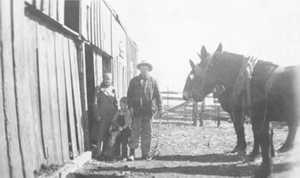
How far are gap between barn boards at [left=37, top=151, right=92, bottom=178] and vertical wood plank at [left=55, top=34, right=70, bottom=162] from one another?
0.56ft

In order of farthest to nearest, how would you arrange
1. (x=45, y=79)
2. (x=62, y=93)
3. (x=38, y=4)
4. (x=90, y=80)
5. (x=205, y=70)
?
(x=90, y=80)
(x=205, y=70)
(x=62, y=93)
(x=45, y=79)
(x=38, y=4)

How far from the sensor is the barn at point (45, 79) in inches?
149

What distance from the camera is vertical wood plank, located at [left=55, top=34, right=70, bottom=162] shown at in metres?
5.98

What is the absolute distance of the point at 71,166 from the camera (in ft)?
19.4

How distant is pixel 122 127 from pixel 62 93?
6.31ft

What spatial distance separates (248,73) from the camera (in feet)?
18.9

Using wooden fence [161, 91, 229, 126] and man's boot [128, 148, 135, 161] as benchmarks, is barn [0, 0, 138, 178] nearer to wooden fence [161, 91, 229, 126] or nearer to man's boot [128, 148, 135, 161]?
man's boot [128, 148, 135, 161]

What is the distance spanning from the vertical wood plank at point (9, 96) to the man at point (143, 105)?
13.2 ft

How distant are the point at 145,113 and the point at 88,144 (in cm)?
130

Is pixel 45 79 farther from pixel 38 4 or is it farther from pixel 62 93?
pixel 38 4

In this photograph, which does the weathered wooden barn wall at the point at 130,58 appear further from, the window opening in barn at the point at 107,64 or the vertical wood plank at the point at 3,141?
the vertical wood plank at the point at 3,141

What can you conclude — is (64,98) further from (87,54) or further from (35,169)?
(87,54)

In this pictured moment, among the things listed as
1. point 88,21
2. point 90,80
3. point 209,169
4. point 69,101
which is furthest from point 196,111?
point 69,101

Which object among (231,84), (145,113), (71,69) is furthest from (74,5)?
(231,84)
